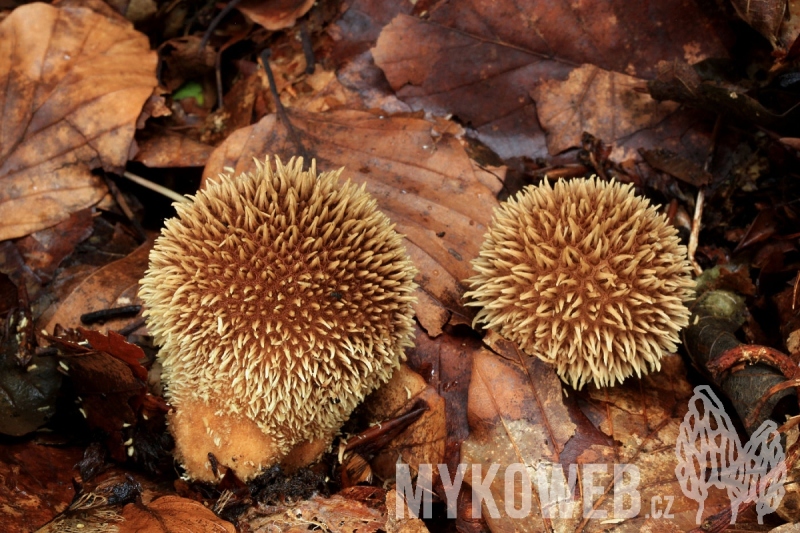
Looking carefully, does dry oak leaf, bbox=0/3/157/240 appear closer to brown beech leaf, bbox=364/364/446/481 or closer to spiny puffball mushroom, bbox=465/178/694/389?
brown beech leaf, bbox=364/364/446/481

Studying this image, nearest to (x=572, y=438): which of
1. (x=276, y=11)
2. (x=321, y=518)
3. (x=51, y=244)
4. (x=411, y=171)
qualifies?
(x=321, y=518)

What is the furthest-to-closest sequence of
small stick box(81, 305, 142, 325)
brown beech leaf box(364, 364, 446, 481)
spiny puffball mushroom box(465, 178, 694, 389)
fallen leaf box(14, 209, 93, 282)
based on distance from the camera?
fallen leaf box(14, 209, 93, 282) → small stick box(81, 305, 142, 325) → brown beech leaf box(364, 364, 446, 481) → spiny puffball mushroom box(465, 178, 694, 389)

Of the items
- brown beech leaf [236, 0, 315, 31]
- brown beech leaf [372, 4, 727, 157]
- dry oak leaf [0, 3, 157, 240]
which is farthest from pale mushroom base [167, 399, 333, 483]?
brown beech leaf [236, 0, 315, 31]

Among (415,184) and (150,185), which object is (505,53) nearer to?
(415,184)

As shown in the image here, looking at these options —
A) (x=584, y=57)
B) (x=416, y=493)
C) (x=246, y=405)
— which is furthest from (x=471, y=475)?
(x=584, y=57)

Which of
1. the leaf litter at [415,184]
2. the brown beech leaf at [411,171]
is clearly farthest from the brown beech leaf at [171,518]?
the brown beech leaf at [411,171]

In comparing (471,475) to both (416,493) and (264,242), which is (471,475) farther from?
(264,242)

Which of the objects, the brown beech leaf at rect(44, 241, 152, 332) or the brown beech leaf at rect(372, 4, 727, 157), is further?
the brown beech leaf at rect(372, 4, 727, 157)
